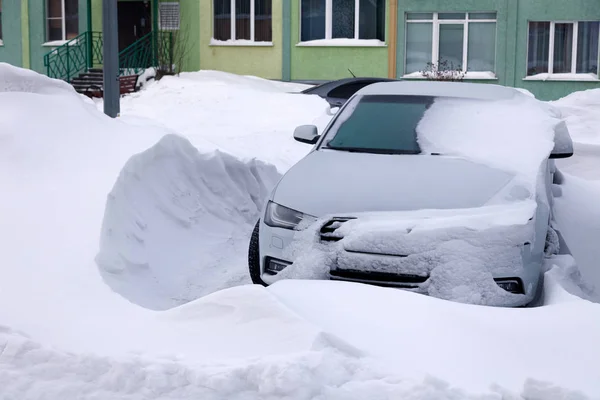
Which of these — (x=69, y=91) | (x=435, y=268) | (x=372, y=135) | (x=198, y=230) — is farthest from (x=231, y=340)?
(x=69, y=91)

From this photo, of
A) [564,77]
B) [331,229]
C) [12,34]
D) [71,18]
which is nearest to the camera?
[331,229]

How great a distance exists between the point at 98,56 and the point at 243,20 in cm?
424

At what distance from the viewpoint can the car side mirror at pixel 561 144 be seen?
6.09m

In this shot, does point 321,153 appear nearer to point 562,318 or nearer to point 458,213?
point 458,213

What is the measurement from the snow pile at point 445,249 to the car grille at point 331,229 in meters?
0.05

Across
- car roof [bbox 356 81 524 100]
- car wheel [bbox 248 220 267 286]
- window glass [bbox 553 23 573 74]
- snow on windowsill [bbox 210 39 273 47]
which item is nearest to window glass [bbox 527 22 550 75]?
window glass [bbox 553 23 573 74]

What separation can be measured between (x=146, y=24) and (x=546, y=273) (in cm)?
2245

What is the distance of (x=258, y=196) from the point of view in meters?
9.76

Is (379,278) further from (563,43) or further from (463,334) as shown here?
(563,43)

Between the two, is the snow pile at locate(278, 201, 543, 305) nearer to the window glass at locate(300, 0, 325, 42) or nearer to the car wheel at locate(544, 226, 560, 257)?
the car wheel at locate(544, 226, 560, 257)

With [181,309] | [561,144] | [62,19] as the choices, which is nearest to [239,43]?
[62,19]

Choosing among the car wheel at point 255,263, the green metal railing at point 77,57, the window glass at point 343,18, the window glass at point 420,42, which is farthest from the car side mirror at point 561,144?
the green metal railing at point 77,57

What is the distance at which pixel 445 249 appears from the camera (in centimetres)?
485

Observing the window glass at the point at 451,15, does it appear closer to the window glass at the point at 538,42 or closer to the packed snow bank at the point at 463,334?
the window glass at the point at 538,42
